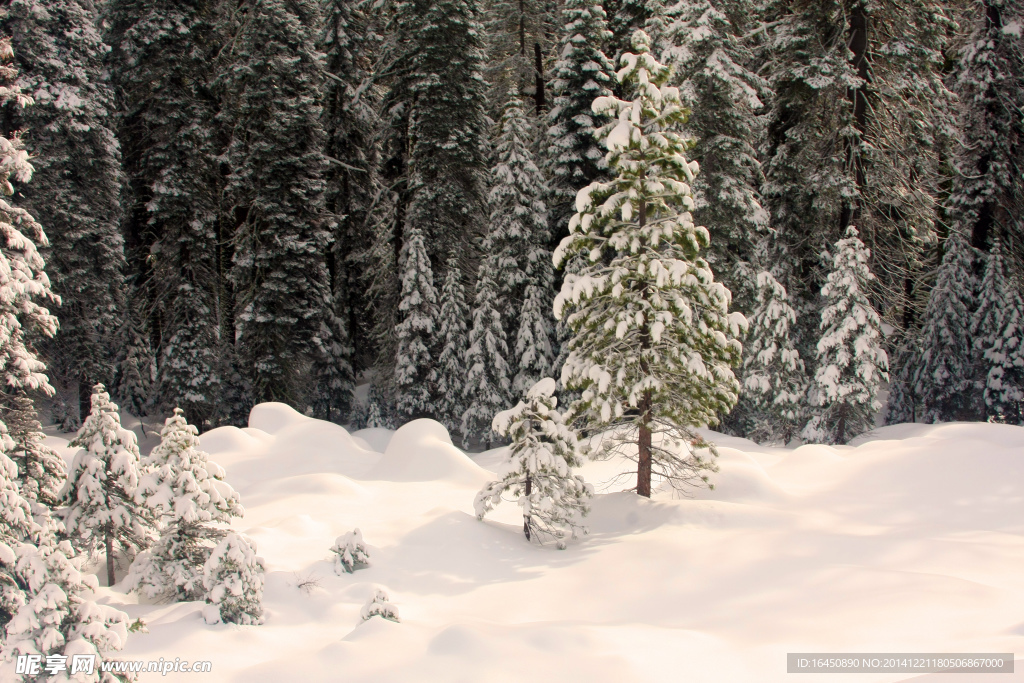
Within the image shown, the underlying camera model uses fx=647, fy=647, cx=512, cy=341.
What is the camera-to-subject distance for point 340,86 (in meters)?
26.1

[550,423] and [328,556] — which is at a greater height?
[550,423]

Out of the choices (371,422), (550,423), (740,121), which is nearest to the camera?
(550,423)

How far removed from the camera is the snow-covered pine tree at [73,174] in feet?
69.6

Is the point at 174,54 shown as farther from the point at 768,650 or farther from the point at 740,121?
the point at 768,650

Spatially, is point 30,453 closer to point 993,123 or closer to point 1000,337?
point 1000,337

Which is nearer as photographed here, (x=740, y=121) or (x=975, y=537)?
(x=975, y=537)

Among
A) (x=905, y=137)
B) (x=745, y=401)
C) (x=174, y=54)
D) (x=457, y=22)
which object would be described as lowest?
(x=745, y=401)

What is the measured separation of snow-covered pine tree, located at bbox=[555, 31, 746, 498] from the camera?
11.3 m

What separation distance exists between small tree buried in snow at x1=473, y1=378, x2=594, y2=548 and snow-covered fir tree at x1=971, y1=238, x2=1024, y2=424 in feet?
54.4

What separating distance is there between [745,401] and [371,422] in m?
14.1

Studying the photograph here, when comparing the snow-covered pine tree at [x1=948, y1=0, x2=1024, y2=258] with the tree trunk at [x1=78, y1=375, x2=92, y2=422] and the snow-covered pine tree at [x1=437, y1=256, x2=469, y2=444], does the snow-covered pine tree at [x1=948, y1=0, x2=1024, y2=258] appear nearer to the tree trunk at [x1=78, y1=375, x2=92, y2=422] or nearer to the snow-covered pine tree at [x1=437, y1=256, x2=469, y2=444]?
the snow-covered pine tree at [x1=437, y1=256, x2=469, y2=444]

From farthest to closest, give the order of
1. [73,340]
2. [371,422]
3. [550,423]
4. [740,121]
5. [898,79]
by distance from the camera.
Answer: [371,422]
[73,340]
[740,121]
[898,79]
[550,423]

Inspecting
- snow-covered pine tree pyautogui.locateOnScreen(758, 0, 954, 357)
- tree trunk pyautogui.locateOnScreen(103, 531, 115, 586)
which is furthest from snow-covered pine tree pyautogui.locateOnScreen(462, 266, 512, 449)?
tree trunk pyautogui.locateOnScreen(103, 531, 115, 586)

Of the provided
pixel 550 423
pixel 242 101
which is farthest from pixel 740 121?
pixel 242 101
